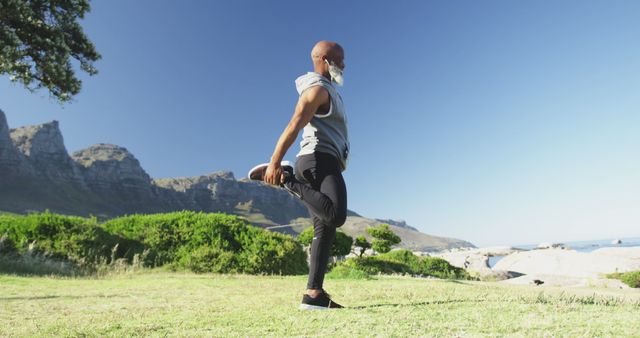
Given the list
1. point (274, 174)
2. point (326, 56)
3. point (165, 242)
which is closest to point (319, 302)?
point (274, 174)

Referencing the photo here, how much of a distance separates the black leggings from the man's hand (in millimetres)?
82

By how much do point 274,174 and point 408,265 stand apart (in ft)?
54.5

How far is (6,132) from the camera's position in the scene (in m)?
186

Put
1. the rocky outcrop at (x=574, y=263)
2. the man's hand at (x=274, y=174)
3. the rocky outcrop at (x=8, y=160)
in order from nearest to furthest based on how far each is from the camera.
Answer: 1. the man's hand at (x=274, y=174)
2. the rocky outcrop at (x=574, y=263)
3. the rocky outcrop at (x=8, y=160)

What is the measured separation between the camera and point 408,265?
19.0 m

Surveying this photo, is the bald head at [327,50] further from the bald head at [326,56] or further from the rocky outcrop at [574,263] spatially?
the rocky outcrop at [574,263]

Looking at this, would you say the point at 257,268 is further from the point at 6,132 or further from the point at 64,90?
the point at 6,132

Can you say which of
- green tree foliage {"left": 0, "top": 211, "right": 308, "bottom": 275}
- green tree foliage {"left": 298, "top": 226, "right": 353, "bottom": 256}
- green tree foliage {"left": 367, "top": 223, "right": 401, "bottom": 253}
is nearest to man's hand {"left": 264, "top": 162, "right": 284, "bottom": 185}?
green tree foliage {"left": 0, "top": 211, "right": 308, "bottom": 275}

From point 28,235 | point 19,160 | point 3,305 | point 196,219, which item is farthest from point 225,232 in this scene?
point 19,160

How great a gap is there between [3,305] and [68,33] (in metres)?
9.88

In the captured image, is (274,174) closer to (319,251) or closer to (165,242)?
(319,251)

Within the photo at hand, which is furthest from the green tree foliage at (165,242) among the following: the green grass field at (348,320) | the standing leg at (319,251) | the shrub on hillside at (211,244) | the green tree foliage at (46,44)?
the standing leg at (319,251)

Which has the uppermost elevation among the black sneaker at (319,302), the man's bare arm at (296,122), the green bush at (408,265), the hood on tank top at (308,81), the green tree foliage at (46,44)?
the green tree foliage at (46,44)

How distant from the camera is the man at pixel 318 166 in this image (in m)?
3.55
